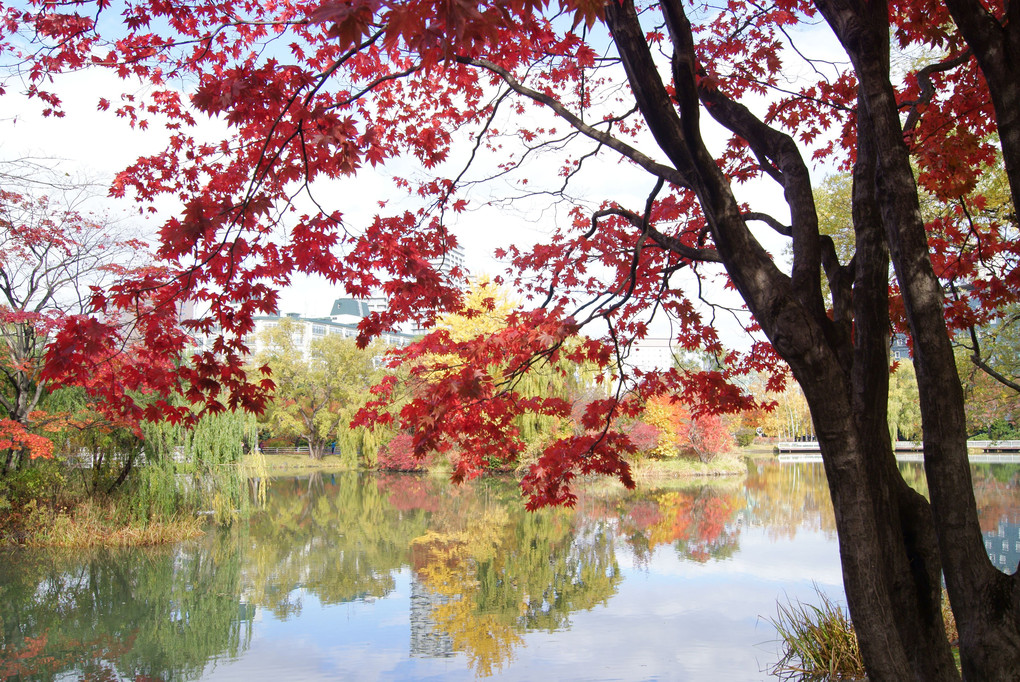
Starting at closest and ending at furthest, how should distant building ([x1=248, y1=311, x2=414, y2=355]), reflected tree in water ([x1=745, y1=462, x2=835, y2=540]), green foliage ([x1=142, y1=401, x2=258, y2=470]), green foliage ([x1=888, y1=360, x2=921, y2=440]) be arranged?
green foliage ([x1=142, y1=401, x2=258, y2=470]), reflected tree in water ([x1=745, y1=462, x2=835, y2=540]), green foliage ([x1=888, y1=360, x2=921, y2=440]), distant building ([x1=248, y1=311, x2=414, y2=355])

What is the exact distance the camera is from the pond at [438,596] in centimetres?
514

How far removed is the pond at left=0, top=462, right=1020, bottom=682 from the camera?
202 inches

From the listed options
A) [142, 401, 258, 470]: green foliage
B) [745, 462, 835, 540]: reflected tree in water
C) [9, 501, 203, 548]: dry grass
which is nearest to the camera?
[9, 501, 203, 548]: dry grass

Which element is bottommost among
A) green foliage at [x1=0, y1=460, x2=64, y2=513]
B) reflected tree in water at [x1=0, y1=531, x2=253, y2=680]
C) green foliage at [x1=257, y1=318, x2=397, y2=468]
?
reflected tree in water at [x1=0, y1=531, x2=253, y2=680]

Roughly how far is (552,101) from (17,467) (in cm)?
987

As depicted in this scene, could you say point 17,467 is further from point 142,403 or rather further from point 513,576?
point 513,576

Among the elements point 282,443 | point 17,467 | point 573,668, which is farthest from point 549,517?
point 282,443

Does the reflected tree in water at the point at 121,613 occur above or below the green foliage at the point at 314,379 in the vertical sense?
below

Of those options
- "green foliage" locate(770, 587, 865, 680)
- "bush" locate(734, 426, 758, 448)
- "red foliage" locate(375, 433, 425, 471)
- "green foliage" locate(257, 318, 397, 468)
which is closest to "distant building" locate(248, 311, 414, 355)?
"green foliage" locate(257, 318, 397, 468)

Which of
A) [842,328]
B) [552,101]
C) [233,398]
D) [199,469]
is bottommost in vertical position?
[199,469]

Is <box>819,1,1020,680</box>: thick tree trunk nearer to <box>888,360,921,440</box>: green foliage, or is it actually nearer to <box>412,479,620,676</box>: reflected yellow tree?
<box>412,479,620,676</box>: reflected yellow tree

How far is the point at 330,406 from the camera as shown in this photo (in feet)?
90.0

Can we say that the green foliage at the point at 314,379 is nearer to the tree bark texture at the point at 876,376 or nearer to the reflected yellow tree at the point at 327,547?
the reflected yellow tree at the point at 327,547

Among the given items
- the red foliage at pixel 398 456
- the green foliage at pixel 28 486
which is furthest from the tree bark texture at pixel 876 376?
the red foliage at pixel 398 456
